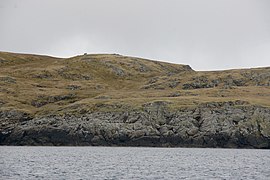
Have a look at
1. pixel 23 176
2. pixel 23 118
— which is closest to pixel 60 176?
pixel 23 176

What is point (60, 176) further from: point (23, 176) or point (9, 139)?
point (9, 139)

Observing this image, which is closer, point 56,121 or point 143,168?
point 143,168

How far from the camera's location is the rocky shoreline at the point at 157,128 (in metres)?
150

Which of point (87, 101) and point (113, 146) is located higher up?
point (87, 101)

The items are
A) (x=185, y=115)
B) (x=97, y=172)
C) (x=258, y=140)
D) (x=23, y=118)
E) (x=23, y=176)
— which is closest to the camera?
(x=23, y=176)

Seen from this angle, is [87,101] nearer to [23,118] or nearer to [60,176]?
[23,118]

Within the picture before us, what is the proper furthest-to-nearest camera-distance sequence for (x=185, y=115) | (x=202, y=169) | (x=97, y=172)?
(x=185, y=115)
(x=202, y=169)
(x=97, y=172)

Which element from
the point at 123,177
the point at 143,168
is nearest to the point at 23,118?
the point at 143,168

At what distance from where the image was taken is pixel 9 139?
6501 inches

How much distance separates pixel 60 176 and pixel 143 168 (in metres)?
17.6

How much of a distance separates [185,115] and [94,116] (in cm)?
2870

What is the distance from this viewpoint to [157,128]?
15525 centimetres

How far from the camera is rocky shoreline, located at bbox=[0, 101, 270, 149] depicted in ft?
493

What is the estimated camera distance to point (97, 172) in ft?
232
